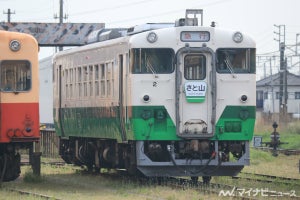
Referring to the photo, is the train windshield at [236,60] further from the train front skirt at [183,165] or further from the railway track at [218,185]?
the railway track at [218,185]

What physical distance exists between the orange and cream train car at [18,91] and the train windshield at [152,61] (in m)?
1.93

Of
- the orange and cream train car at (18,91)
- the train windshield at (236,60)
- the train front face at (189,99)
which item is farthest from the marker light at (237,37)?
the orange and cream train car at (18,91)

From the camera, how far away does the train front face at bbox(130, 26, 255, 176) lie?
19.1 m

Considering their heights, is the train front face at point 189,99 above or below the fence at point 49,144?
above

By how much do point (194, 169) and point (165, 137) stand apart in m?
0.88

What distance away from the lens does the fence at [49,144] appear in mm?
30984

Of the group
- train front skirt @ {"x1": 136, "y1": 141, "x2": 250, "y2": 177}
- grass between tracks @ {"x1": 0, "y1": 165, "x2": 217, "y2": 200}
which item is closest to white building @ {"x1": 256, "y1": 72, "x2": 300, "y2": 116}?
grass between tracks @ {"x1": 0, "y1": 165, "x2": 217, "y2": 200}

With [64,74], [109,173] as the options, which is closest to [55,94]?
[64,74]

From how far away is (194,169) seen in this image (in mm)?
19344

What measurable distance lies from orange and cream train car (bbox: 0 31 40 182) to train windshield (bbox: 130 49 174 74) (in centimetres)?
193

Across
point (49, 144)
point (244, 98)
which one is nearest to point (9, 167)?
point (244, 98)

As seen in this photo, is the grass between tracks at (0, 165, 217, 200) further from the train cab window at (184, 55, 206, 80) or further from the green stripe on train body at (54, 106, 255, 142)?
the train cab window at (184, 55, 206, 80)

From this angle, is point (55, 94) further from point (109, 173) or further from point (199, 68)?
point (199, 68)

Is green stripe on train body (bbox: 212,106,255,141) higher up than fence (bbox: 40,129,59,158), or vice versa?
green stripe on train body (bbox: 212,106,255,141)
